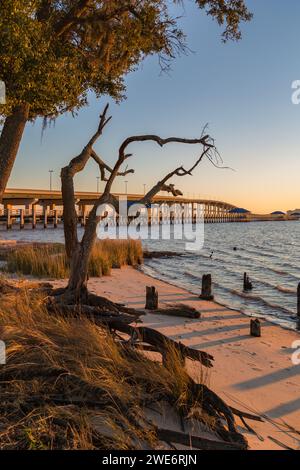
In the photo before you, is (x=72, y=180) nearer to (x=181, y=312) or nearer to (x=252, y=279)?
(x=181, y=312)

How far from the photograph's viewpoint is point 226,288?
18.1m

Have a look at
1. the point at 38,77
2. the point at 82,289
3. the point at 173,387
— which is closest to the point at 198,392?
the point at 173,387

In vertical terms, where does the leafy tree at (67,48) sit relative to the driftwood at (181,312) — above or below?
above

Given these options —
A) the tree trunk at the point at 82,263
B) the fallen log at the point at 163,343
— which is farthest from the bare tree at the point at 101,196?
the fallen log at the point at 163,343

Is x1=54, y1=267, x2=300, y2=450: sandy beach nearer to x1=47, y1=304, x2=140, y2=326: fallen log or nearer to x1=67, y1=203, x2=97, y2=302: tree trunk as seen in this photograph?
x1=47, y1=304, x2=140, y2=326: fallen log

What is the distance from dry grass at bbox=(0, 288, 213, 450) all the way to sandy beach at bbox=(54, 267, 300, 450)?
1020 mm

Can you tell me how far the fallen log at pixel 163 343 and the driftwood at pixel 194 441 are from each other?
5.46 feet

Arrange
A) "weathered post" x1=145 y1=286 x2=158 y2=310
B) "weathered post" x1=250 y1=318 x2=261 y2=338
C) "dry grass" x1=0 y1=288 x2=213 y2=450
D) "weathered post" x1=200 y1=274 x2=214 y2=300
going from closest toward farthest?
"dry grass" x1=0 y1=288 x2=213 y2=450 → "weathered post" x1=250 y1=318 x2=261 y2=338 → "weathered post" x1=145 y1=286 x2=158 y2=310 → "weathered post" x1=200 y1=274 x2=214 y2=300

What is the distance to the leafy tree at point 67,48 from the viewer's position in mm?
8141

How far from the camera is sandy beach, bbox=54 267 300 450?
16.1 ft

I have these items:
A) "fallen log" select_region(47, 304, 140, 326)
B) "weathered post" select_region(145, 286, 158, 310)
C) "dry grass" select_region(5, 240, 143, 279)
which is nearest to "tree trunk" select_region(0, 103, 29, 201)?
"fallen log" select_region(47, 304, 140, 326)

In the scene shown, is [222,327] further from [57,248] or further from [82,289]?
[57,248]

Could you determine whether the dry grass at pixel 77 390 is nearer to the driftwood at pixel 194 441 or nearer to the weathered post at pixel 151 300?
the driftwood at pixel 194 441

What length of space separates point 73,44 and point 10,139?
12.1ft
